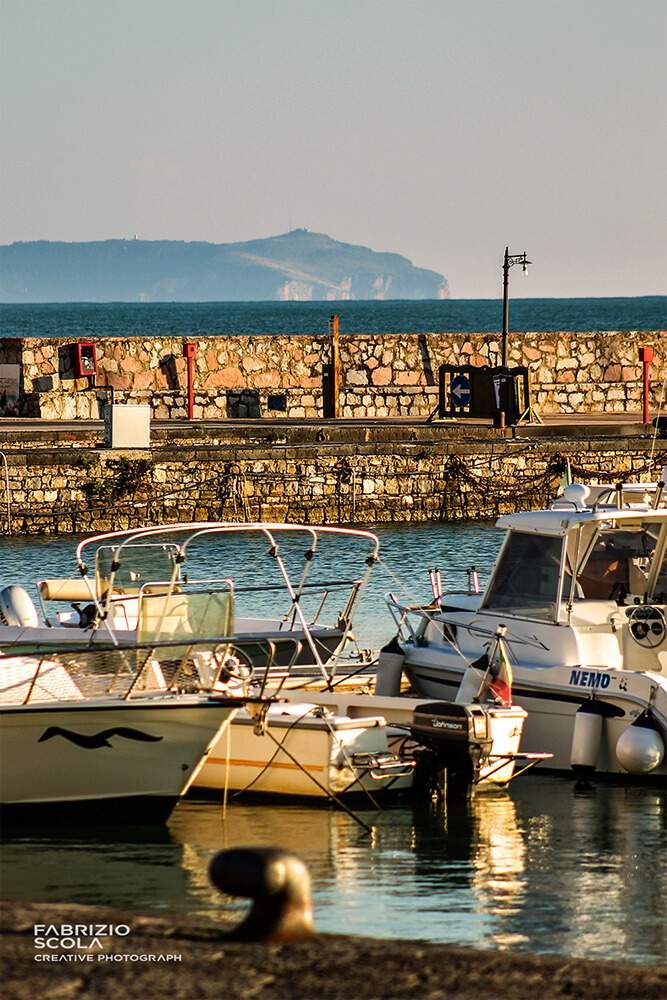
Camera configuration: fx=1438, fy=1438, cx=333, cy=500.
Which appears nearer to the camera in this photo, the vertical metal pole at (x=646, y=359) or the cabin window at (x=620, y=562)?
the cabin window at (x=620, y=562)

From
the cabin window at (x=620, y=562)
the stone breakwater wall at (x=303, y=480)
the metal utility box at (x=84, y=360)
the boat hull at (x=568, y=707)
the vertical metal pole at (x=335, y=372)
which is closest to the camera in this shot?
the boat hull at (x=568, y=707)

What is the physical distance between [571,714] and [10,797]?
4.40 metres

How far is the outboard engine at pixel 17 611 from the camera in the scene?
13914 mm

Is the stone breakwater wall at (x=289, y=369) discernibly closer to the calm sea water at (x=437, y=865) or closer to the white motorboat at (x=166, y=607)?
the white motorboat at (x=166, y=607)

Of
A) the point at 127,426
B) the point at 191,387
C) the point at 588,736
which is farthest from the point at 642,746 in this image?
the point at 191,387

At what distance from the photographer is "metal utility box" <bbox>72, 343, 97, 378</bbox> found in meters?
27.9

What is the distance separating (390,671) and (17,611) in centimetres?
376

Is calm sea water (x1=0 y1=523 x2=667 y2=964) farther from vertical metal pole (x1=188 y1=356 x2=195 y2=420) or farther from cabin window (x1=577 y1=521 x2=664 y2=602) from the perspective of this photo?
vertical metal pole (x1=188 y1=356 x2=195 y2=420)

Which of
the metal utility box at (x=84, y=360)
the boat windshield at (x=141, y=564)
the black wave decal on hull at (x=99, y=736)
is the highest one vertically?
the metal utility box at (x=84, y=360)

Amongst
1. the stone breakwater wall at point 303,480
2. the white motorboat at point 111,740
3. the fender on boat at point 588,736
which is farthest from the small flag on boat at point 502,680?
the stone breakwater wall at point 303,480

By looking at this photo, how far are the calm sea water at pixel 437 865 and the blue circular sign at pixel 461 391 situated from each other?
16.3 metres

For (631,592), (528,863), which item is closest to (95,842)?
(528,863)

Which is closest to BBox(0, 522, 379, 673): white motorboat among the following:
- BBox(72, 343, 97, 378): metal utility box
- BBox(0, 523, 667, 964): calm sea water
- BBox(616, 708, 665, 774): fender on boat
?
BBox(0, 523, 667, 964): calm sea water

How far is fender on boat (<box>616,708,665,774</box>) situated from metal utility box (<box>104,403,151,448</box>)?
1439 centimetres
